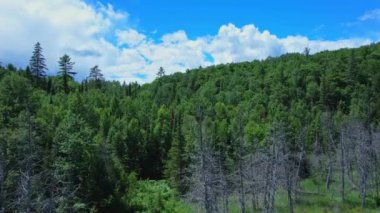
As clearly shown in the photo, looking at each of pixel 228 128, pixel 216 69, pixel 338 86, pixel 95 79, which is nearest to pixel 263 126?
pixel 228 128

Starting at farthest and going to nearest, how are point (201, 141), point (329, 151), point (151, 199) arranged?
point (329, 151), point (151, 199), point (201, 141)

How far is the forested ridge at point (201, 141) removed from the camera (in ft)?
131

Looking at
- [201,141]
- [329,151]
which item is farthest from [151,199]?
[201,141]

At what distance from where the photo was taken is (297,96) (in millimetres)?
135000

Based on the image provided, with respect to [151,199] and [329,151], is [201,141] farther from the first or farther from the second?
[329,151]

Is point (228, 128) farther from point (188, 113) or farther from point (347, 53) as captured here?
point (347, 53)

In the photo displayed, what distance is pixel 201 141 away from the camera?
32906 millimetres

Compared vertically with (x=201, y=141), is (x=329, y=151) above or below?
below

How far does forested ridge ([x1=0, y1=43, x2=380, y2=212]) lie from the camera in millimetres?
39938

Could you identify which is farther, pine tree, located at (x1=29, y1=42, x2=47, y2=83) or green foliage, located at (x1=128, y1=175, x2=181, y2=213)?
pine tree, located at (x1=29, y1=42, x2=47, y2=83)

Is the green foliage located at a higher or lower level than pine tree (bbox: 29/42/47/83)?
lower

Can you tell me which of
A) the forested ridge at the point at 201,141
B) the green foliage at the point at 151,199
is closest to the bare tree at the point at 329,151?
the forested ridge at the point at 201,141

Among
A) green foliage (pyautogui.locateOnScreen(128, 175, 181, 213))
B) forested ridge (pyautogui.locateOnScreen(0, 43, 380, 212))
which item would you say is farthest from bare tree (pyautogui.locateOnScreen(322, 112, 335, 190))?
green foliage (pyautogui.locateOnScreen(128, 175, 181, 213))

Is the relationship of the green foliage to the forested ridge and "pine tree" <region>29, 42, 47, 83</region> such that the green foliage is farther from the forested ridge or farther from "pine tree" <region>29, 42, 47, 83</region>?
"pine tree" <region>29, 42, 47, 83</region>
